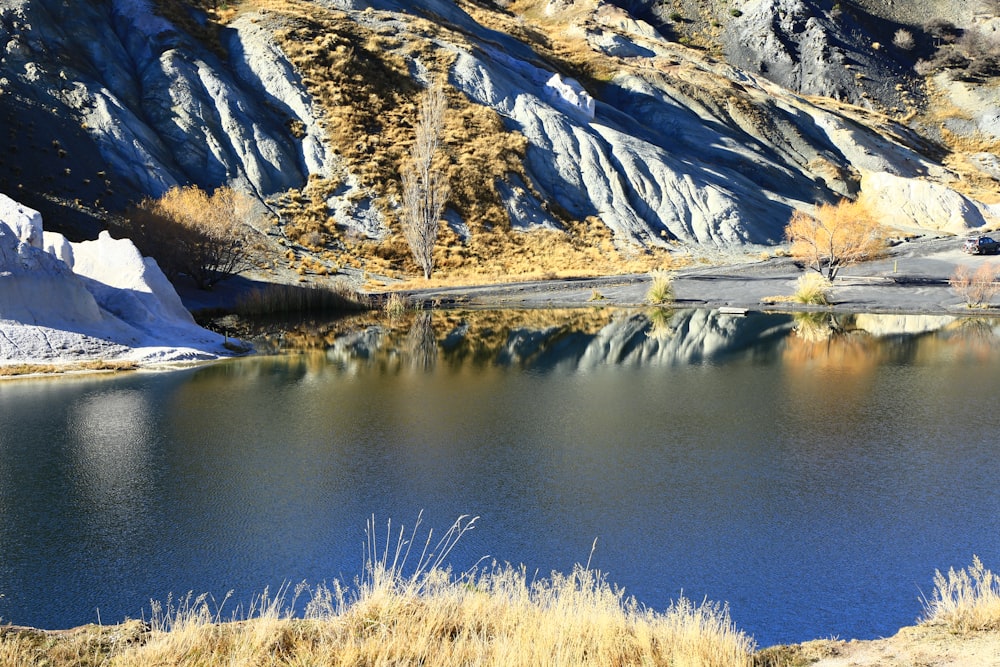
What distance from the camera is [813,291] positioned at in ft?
133

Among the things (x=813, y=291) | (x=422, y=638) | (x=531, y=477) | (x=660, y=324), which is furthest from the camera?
(x=813, y=291)

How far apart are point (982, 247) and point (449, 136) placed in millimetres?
36565

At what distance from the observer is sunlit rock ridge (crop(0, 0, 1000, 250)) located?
51.1 meters

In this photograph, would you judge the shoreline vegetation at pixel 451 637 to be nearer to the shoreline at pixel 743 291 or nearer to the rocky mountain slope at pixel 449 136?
the shoreline at pixel 743 291

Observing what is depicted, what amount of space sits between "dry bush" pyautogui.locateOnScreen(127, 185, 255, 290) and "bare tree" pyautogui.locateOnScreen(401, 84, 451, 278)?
11592 millimetres

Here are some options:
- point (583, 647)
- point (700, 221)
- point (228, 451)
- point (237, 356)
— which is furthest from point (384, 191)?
point (583, 647)

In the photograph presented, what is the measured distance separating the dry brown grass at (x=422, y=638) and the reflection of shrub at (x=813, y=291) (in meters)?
34.6

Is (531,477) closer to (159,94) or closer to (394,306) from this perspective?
(394,306)

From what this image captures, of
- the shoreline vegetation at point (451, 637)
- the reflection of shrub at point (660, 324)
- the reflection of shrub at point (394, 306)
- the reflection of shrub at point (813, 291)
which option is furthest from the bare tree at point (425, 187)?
the shoreline vegetation at point (451, 637)

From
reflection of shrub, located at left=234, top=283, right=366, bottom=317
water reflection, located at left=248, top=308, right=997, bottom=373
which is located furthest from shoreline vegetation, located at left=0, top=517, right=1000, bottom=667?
reflection of shrub, located at left=234, top=283, right=366, bottom=317

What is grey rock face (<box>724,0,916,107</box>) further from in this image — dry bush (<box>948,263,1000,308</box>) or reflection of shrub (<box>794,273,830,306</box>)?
reflection of shrub (<box>794,273,830,306</box>)

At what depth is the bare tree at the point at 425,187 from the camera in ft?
167

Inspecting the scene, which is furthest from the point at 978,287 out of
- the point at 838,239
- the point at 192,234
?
the point at 192,234

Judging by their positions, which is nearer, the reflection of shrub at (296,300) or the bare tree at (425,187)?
the reflection of shrub at (296,300)
